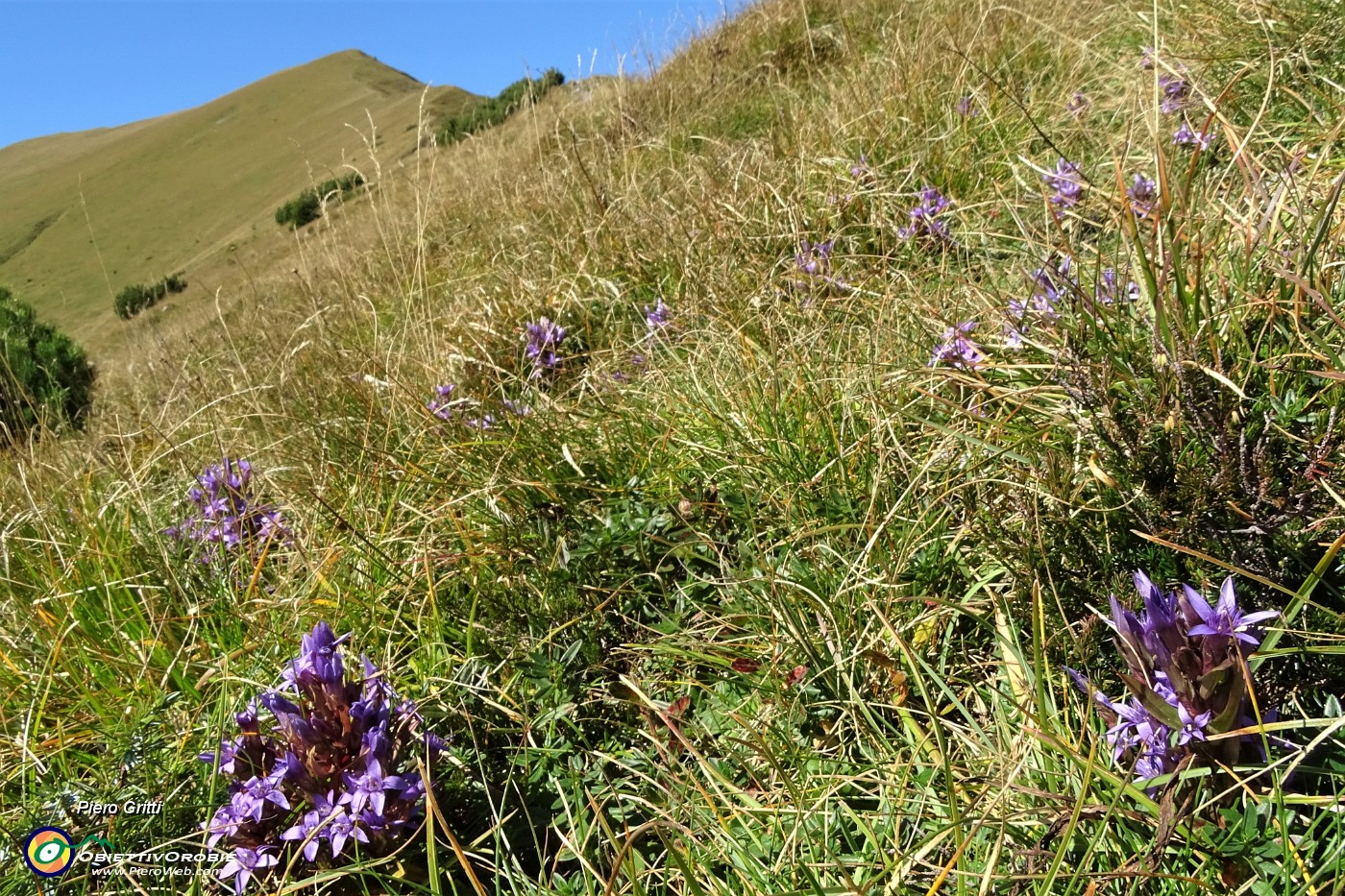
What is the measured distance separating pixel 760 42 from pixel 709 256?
13.8 feet

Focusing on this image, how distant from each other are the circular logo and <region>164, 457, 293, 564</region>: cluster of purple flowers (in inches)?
36.5

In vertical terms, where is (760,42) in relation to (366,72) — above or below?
A: below

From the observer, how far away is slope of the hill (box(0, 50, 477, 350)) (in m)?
37.6

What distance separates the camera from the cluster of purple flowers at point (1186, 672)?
1.08m

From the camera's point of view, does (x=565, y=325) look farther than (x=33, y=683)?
Yes

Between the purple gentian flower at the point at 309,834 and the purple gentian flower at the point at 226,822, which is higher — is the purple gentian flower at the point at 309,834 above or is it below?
below

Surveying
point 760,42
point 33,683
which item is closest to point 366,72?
point 760,42

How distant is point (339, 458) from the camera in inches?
110

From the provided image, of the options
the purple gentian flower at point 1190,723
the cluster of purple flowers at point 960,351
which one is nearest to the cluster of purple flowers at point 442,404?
the cluster of purple flowers at point 960,351

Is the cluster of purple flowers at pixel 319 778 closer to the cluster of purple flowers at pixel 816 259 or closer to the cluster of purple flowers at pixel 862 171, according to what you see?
the cluster of purple flowers at pixel 816 259

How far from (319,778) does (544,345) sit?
205cm

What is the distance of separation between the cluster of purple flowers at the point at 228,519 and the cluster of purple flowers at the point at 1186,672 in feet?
7.42

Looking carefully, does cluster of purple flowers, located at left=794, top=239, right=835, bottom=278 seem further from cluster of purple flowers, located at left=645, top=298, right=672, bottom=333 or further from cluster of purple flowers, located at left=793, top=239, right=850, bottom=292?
cluster of purple flowers, located at left=645, top=298, right=672, bottom=333

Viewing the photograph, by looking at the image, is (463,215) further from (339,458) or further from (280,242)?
(280,242)
